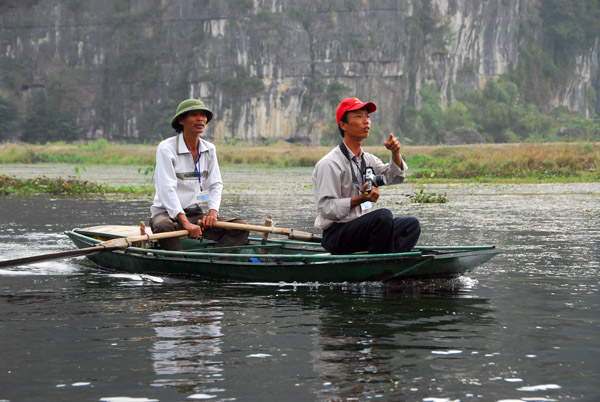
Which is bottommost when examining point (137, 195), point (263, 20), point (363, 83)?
point (137, 195)

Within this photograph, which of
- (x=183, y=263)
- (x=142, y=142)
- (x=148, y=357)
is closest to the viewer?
(x=148, y=357)

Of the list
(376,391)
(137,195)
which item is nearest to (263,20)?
(137,195)

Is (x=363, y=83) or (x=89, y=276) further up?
(x=363, y=83)

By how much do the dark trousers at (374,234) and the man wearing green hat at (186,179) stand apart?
136cm

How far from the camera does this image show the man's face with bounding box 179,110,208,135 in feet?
26.3

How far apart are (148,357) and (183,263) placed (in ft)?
9.16

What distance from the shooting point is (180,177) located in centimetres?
818

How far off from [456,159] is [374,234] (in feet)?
94.9

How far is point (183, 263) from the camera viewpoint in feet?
26.0

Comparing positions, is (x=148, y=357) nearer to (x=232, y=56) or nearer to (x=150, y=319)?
(x=150, y=319)

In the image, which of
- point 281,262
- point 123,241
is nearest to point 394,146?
point 281,262

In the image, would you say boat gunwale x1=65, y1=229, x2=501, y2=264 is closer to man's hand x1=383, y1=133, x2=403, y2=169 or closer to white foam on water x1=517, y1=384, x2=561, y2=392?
man's hand x1=383, y1=133, x2=403, y2=169

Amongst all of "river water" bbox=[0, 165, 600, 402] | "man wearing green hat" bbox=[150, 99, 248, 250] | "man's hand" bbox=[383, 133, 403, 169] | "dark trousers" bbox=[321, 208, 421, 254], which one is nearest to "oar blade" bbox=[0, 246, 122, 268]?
"river water" bbox=[0, 165, 600, 402]

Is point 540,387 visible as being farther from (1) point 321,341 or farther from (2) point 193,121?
(2) point 193,121
